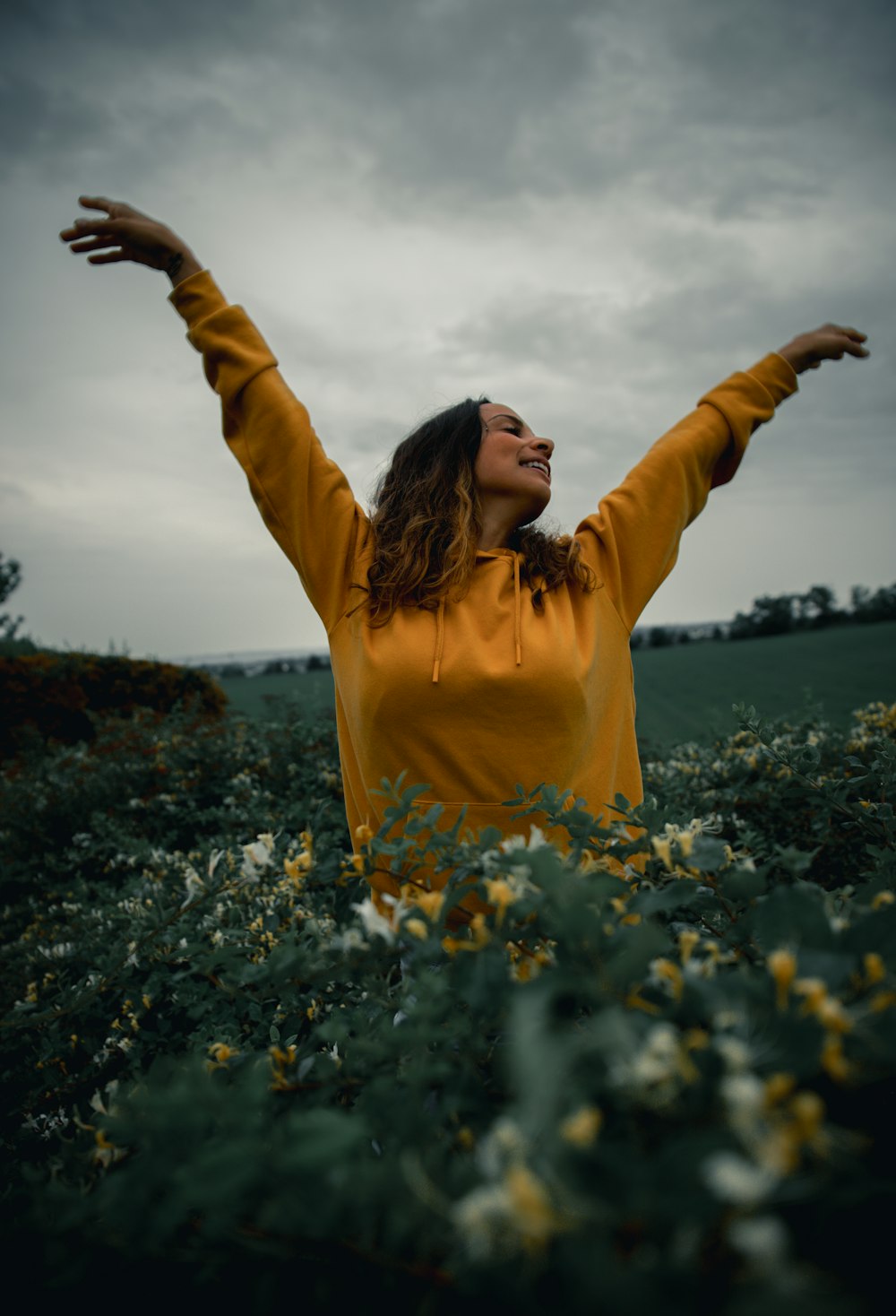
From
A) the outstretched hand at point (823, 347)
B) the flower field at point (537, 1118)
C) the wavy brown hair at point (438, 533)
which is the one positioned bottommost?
the flower field at point (537, 1118)

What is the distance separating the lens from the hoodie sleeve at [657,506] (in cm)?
179

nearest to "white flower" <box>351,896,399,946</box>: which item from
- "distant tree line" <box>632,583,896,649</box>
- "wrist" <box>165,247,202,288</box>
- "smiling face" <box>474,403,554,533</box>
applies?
"smiling face" <box>474,403,554,533</box>

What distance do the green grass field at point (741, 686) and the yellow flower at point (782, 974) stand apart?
358 cm

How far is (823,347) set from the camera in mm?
1988

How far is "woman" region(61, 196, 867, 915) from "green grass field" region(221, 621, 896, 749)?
243 cm

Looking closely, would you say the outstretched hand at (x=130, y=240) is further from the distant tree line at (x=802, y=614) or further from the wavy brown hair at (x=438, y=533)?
the distant tree line at (x=802, y=614)

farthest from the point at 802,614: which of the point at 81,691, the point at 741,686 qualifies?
the point at 81,691

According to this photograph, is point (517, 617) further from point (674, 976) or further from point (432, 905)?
point (674, 976)

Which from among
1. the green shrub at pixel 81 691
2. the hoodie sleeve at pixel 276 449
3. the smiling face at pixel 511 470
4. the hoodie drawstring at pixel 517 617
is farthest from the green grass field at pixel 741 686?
the hoodie sleeve at pixel 276 449

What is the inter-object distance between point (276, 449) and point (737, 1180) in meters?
1.66

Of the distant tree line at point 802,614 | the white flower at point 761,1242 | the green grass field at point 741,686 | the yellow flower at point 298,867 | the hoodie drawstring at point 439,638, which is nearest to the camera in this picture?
the white flower at point 761,1242

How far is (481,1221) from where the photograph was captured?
422 mm

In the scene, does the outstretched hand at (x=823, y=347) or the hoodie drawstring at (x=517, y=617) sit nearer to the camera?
the hoodie drawstring at (x=517, y=617)

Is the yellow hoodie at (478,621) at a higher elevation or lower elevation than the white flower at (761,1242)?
higher
